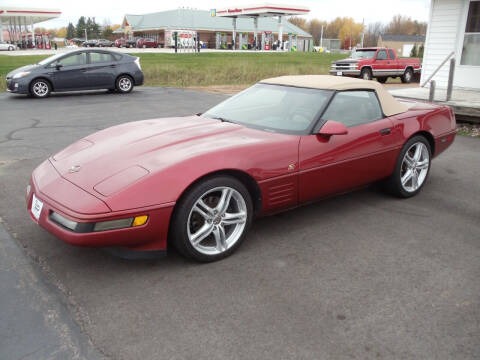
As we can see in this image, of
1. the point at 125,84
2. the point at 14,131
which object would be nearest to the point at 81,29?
the point at 125,84

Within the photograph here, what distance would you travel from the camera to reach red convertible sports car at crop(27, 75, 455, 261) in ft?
9.99

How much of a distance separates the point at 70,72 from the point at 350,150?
1179cm

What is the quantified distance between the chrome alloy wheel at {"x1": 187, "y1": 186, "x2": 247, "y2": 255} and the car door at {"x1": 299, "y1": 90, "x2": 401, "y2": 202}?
0.67 meters

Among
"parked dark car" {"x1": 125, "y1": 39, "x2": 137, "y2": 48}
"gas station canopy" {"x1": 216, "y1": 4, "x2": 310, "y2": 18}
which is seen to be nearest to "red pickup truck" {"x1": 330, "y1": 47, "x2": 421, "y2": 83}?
"gas station canopy" {"x1": 216, "y1": 4, "x2": 310, "y2": 18}

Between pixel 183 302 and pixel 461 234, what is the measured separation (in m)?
2.61

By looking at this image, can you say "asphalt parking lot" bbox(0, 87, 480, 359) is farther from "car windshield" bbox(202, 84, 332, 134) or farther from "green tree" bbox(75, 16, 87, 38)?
"green tree" bbox(75, 16, 87, 38)

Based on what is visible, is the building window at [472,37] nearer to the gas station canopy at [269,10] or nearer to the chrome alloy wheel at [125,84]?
the chrome alloy wheel at [125,84]

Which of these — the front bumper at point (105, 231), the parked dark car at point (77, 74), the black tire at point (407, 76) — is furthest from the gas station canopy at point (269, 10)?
the front bumper at point (105, 231)

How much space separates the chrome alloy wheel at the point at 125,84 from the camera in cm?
1487

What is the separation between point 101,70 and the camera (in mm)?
14289

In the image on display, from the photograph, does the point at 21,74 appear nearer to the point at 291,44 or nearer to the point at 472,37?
the point at 472,37

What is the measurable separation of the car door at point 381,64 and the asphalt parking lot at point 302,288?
17.3 m

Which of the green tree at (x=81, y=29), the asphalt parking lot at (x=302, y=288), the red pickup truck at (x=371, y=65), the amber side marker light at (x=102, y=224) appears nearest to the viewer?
the asphalt parking lot at (x=302, y=288)

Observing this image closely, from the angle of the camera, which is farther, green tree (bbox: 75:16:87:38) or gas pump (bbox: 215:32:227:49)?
green tree (bbox: 75:16:87:38)
